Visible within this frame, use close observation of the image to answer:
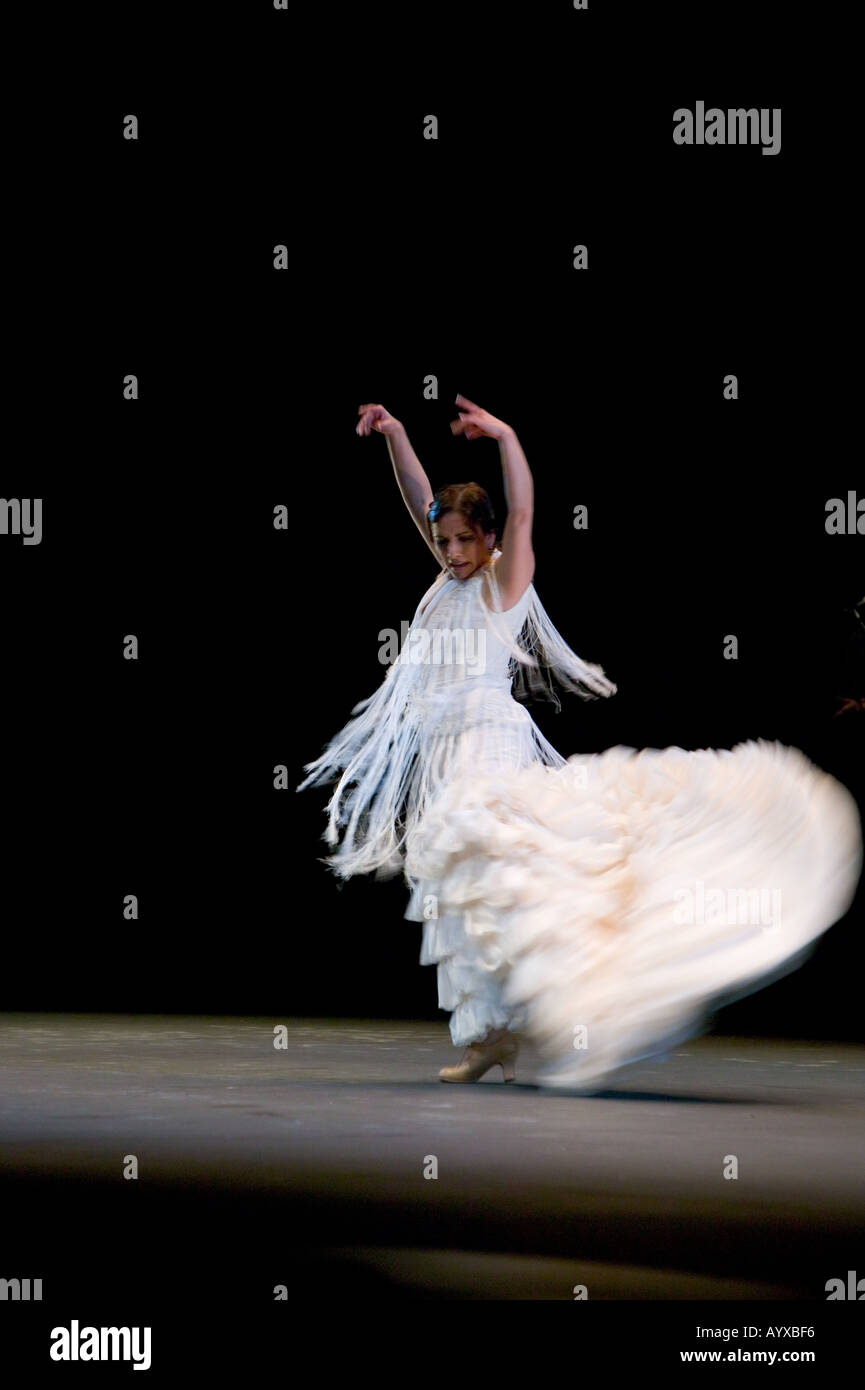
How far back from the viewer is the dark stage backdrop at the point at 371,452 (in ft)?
21.4

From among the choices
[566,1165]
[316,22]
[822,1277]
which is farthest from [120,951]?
[822,1277]

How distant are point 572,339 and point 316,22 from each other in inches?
55.8

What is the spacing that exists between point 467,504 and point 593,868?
3.26ft

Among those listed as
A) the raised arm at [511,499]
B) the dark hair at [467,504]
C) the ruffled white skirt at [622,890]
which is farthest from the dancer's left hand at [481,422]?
the ruffled white skirt at [622,890]

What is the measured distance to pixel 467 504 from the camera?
4605mm

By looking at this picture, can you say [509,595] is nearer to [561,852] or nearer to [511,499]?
[511,499]

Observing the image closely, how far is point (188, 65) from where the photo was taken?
21.2ft

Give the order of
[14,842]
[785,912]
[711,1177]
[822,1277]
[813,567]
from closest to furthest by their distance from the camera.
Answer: [822,1277]
[711,1177]
[785,912]
[813,567]
[14,842]

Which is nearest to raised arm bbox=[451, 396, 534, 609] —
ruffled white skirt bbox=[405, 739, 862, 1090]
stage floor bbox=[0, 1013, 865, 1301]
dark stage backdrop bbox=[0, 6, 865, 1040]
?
ruffled white skirt bbox=[405, 739, 862, 1090]

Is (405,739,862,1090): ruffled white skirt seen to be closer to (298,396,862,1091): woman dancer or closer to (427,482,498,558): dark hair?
(298,396,862,1091): woman dancer

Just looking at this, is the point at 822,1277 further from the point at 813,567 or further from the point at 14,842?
the point at 14,842

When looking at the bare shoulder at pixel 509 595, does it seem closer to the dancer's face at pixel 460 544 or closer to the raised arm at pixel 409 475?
the dancer's face at pixel 460 544

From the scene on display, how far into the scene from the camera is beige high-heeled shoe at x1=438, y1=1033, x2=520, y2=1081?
445cm
